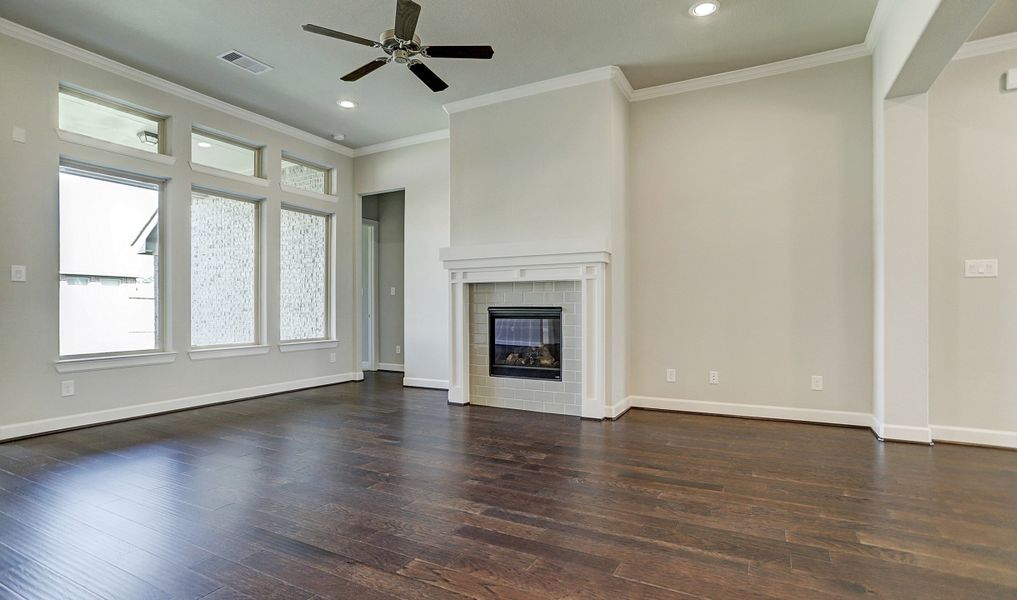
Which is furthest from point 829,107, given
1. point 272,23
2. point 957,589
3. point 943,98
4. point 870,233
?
point 272,23

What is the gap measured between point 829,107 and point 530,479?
3888mm

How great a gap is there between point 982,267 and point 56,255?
7.14 m

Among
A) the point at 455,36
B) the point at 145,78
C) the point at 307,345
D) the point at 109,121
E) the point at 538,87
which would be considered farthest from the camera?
the point at 307,345

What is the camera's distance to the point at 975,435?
11.7 ft

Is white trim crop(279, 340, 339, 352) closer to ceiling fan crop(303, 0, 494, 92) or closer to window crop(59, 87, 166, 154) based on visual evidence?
window crop(59, 87, 166, 154)

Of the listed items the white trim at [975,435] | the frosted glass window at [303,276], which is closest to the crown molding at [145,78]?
the frosted glass window at [303,276]

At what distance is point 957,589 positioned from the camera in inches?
68.1

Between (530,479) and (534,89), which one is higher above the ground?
(534,89)

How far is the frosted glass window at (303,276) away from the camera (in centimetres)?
598

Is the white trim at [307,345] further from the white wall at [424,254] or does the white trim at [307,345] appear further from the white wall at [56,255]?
the white wall at [424,254]

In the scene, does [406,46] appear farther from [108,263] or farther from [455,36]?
[108,263]

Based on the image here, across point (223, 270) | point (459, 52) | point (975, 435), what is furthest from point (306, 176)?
point (975, 435)

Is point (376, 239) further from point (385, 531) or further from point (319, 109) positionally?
point (385, 531)

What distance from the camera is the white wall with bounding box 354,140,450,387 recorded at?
6.11m
